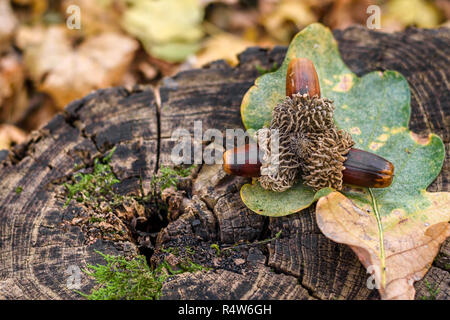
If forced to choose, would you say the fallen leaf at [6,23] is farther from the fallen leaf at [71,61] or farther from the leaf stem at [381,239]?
the leaf stem at [381,239]

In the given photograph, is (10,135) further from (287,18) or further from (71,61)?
(287,18)

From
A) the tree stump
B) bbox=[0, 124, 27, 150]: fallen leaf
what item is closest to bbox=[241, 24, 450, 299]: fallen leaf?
the tree stump

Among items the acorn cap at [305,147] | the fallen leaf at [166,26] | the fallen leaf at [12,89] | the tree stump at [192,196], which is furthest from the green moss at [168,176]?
the fallen leaf at [12,89]

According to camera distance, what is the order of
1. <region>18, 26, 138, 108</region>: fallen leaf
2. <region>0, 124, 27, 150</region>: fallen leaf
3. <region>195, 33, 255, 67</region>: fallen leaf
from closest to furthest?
1. <region>0, 124, 27, 150</region>: fallen leaf
2. <region>18, 26, 138, 108</region>: fallen leaf
3. <region>195, 33, 255, 67</region>: fallen leaf

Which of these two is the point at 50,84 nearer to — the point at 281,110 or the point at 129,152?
the point at 129,152

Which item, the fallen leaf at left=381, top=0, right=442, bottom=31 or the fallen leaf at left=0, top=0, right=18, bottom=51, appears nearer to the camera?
the fallen leaf at left=0, top=0, right=18, bottom=51

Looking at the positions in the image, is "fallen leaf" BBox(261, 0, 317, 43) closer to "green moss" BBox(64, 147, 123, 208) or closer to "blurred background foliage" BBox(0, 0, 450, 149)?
"blurred background foliage" BBox(0, 0, 450, 149)

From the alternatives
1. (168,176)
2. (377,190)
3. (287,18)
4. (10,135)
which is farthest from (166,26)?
(377,190)

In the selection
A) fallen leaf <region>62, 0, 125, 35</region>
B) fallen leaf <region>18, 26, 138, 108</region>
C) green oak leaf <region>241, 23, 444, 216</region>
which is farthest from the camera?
fallen leaf <region>62, 0, 125, 35</region>
